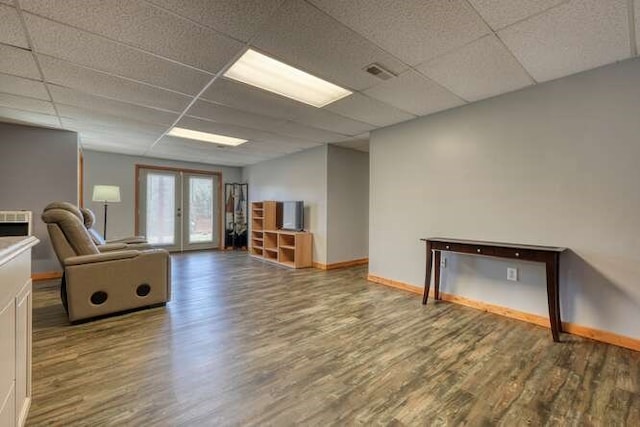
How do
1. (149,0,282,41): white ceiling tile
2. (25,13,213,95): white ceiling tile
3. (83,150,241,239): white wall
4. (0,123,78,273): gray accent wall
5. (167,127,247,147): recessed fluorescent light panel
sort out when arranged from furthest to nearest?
(83,150,241,239): white wall → (167,127,247,147): recessed fluorescent light panel → (0,123,78,273): gray accent wall → (25,13,213,95): white ceiling tile → (149,0,282,41): white ceiling tile

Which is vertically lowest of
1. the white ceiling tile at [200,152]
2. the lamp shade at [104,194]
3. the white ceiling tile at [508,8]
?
the lamp shade at [104,194]

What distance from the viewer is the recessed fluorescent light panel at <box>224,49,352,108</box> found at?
2.48 meters

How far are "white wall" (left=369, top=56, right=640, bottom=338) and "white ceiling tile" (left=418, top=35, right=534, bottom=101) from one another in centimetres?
28

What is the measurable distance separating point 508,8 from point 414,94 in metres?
1.27

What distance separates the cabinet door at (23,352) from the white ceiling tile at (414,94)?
2.93 meters

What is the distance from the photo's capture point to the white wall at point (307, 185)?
5.37 m

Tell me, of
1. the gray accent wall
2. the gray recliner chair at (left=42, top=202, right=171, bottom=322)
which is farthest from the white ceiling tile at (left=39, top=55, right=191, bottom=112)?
the gray accent wall

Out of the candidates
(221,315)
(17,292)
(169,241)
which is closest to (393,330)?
(221,315)

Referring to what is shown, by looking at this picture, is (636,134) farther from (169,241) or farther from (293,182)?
(169,241)

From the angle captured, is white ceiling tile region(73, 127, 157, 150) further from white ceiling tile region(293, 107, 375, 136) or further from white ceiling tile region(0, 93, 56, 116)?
white ceiling tile region(293, 107, 375, 136)

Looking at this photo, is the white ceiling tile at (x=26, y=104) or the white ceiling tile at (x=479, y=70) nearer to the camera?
the white ceiling tile at (x=479, y=70)

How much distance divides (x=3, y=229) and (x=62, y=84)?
7.11 ft

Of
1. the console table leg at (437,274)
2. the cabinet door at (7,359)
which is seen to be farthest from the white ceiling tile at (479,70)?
the cabinet door at (7,359)

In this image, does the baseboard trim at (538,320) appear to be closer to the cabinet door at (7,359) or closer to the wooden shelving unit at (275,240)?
the wooden shelving unit at (275,240)
